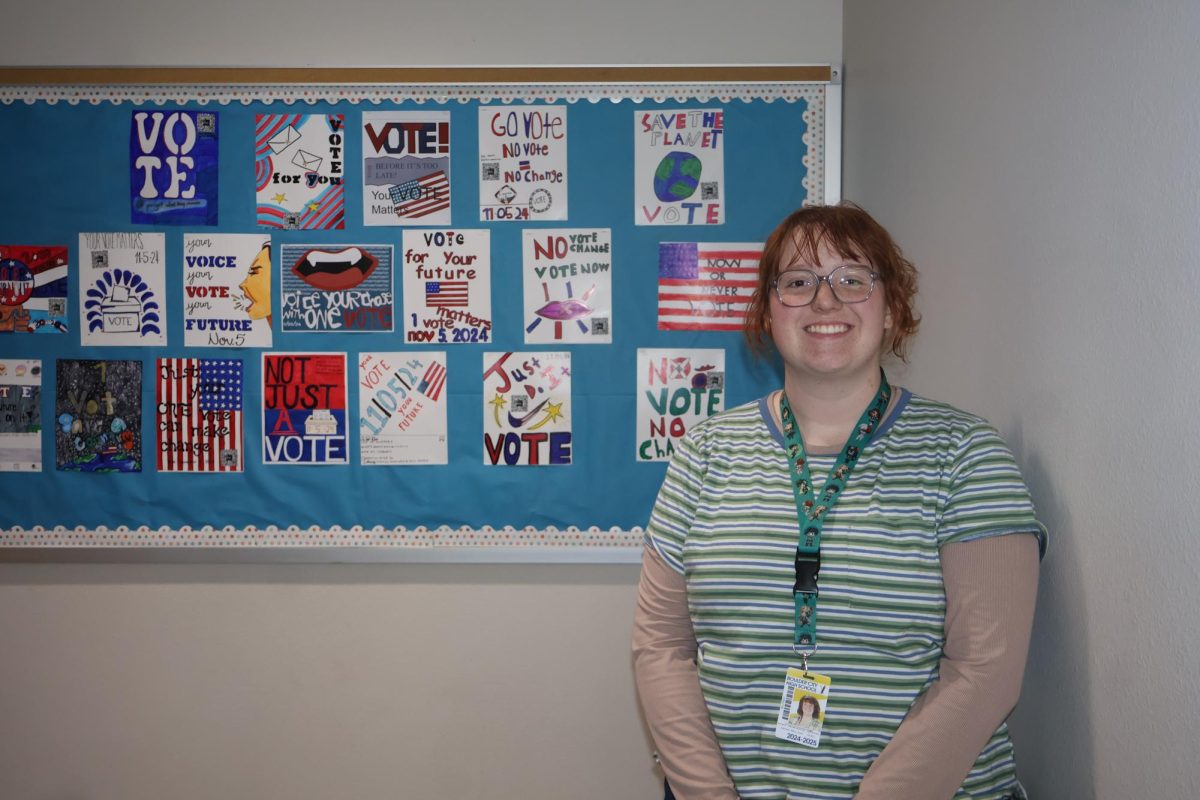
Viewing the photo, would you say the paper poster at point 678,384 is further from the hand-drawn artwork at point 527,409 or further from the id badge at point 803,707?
the id badge at point 803,707

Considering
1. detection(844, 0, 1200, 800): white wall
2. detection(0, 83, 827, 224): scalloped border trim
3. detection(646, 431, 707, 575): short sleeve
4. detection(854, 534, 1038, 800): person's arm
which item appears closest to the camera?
detection(844, 0, 1200, 800): white wall

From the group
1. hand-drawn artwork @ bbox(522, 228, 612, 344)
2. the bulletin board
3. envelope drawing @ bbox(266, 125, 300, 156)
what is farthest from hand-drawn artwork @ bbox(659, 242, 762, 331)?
envelope drawing @ bbox(266, 125, 300, 156)

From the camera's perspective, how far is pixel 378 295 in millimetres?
2068

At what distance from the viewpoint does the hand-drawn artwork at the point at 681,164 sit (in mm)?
2053

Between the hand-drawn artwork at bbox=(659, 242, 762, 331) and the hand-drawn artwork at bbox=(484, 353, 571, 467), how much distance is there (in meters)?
0.32

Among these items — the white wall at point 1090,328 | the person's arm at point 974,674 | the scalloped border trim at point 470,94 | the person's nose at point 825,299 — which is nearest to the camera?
the white wall at point 1090,328

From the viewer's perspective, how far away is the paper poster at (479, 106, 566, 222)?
2.05 meters

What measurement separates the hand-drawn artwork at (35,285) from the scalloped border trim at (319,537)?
1.71 ft

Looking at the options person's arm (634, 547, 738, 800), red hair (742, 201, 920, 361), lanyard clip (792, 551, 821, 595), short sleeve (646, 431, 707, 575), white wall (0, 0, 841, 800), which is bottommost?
white wall (0, 0, 841, 800)

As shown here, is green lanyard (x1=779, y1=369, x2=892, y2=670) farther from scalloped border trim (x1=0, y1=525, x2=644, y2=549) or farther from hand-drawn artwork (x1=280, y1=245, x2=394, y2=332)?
hand-drawn artwork (x1=280, y1=245, x2=394, y2=332)

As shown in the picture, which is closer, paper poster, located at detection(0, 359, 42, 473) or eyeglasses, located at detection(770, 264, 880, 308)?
eyeglasses, located at detection(770, 264, 880, 308)

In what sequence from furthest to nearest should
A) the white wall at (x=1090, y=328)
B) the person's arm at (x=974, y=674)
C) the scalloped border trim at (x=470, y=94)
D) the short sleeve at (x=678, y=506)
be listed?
the scalloped border trim at (x=470, y=94), the short sleeve at (x=678, y=506), the person's arm at (x=974, y=674), the white wall at (x=1090, y=328)

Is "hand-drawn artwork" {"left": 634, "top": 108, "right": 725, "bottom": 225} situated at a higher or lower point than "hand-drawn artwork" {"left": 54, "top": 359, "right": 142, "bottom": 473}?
higher

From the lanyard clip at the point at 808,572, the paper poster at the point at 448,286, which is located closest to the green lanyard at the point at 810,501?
the lanyard clip at the point at 808,572
